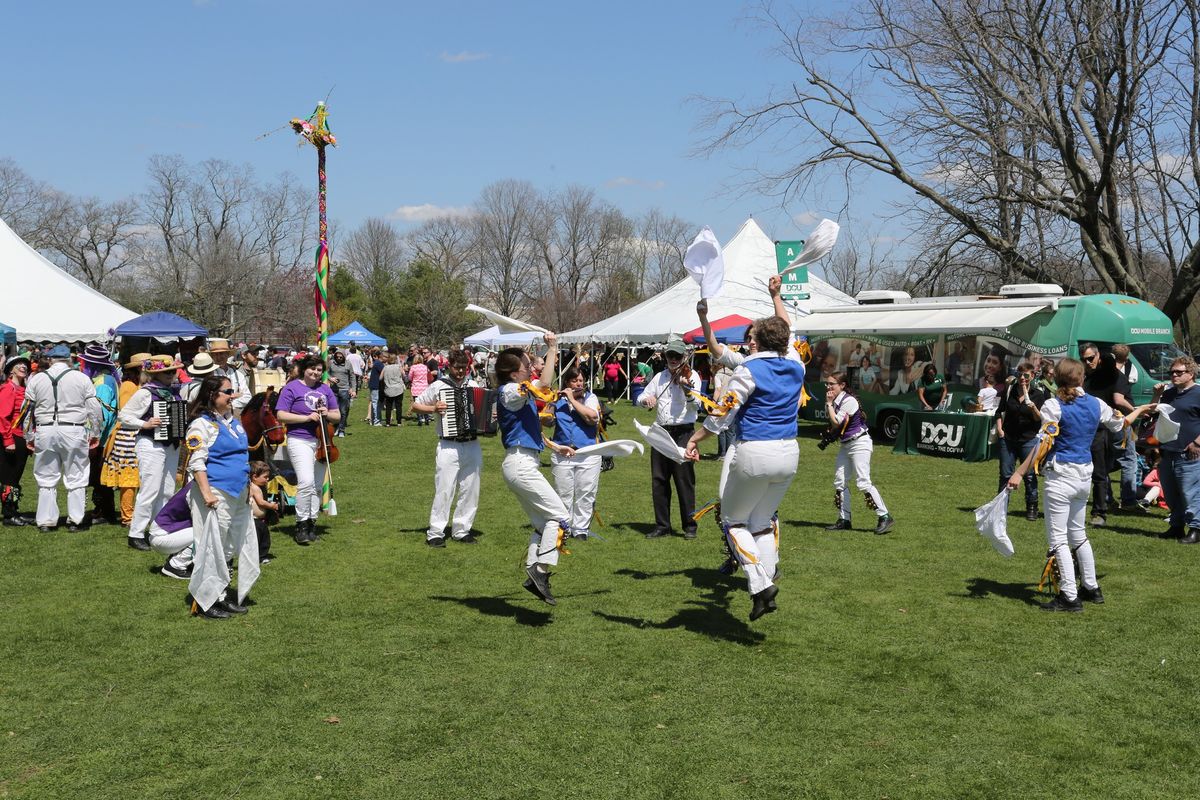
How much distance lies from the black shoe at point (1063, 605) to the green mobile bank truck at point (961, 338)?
8.64 meters

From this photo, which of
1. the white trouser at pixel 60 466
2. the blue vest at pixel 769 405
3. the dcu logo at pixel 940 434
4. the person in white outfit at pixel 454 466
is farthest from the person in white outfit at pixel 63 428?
the dcu logo at pixel 940 434

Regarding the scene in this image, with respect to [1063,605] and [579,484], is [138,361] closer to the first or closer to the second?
[579,484]

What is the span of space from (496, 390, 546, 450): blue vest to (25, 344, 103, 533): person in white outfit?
5.39 meters

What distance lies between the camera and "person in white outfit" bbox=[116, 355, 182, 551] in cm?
907

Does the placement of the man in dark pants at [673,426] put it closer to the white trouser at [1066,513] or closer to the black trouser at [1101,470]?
the white trouser at [1066,513]

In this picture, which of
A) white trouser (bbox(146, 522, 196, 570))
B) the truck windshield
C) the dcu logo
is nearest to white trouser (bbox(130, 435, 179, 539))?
white trouser (bbox(146, 522, 196, 570))

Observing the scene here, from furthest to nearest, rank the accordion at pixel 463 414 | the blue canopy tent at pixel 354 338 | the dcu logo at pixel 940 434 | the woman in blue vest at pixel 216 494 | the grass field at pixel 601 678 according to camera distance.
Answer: the blue canopy tent at pixel 354 338 < the dcu logo at pixel 940 434 < the accordion at pixel 463 414 < the woman in blue vest at pixel 216 494 < the grass field at pixel 601 678

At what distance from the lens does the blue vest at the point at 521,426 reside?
7.17 meters

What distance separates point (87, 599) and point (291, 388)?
2.73 meters

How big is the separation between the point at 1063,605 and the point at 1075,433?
4.31ft

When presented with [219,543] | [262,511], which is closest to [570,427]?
[262,511]

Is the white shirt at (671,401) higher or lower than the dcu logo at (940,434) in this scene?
higher

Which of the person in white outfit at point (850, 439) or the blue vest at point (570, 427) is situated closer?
the blue vest at point (570, 427)

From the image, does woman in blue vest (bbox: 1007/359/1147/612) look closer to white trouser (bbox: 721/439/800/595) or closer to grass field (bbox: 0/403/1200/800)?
grass field (bbox: 0/403/1200/800)
